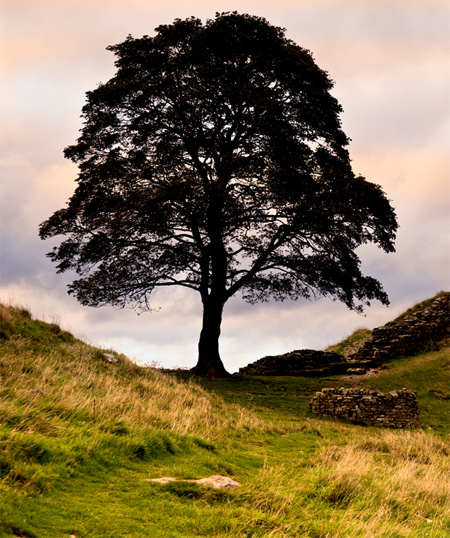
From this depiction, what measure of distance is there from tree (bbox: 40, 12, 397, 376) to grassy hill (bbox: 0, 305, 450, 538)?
386 inches

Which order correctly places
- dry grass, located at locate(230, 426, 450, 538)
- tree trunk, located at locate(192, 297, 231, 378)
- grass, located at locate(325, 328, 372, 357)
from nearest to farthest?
dry grass, located at locate(230, 426, 450, 538), tree trunk, located at locate(192, 297, 231, 378), grass, located at locate(325, 328, 372, 357)

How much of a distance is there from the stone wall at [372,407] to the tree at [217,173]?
750 centimetres

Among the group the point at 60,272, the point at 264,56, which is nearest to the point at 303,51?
the point at 264,56

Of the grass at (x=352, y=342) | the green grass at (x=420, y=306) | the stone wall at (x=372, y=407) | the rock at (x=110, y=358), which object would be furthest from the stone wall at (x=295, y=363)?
the rock at (x=110, y=358)

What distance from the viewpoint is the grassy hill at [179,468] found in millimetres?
5633

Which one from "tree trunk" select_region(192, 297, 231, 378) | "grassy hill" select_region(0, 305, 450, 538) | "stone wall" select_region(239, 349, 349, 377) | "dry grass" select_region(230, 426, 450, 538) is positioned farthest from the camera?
"stone wall" select_region(239, 349, 349, 377)

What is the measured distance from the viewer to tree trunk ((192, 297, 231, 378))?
24.9 m

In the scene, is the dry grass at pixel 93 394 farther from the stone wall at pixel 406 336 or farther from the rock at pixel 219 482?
the stone wall at pixel 406 336

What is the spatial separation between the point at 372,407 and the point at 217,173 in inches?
494

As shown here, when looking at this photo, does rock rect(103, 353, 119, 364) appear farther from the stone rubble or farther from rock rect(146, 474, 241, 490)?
the stone rubble

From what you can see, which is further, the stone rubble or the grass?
the grass

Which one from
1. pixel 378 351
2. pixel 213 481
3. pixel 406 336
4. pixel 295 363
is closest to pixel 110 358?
pixel 213 481

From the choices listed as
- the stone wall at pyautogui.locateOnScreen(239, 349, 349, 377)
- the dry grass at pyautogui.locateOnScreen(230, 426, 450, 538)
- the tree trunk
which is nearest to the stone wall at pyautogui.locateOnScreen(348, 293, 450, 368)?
the stone wall at pyautogui.locateOnScreen(239, 349, 349, 377)

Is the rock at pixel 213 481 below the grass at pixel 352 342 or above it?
below
